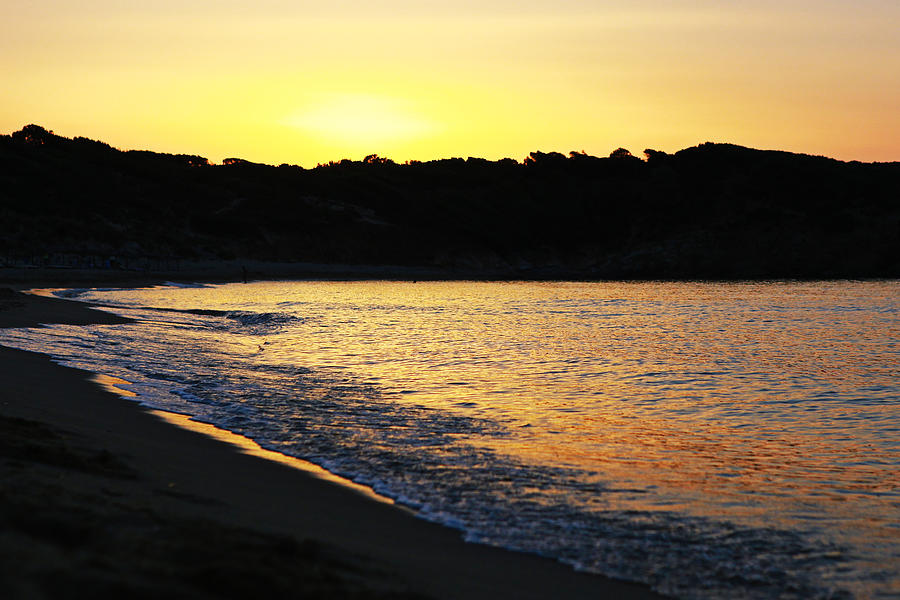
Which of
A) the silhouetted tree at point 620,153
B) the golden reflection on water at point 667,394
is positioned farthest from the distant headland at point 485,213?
the golden reflection on water at point 667,394

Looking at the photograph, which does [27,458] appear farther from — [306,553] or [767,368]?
[767,368]

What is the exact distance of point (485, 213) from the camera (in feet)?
375

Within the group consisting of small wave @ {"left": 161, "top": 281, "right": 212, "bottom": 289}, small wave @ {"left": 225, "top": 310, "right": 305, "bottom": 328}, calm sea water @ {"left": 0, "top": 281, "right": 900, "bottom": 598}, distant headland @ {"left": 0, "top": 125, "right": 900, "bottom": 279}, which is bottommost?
calm sea water @ {"left": 0, "top": 281, "right": 900, "bottom": 598}

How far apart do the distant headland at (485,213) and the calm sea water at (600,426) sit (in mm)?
53036

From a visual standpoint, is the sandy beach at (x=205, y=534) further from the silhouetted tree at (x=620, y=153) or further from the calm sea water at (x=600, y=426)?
the silhouetted tree at (x=620, y=153)

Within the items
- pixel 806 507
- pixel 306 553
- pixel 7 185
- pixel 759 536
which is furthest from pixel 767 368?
pixel 7 185

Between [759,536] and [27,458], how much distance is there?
6.37 m

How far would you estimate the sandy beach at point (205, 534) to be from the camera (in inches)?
165

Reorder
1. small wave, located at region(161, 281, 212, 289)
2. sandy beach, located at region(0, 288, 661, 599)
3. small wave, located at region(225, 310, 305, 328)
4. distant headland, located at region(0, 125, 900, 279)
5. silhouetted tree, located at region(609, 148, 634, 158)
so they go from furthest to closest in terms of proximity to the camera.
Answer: silhouetted tree, located at region(609, 148, 634, 158) < distant headland, located at region(0, 125, 900, 279) < small wave, located at region(161, 281, 212, 289) < small wave, located at region(225, 310, 305, 328) < sandy beach, located at region(0, 288, 661, 599)

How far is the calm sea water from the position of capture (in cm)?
623

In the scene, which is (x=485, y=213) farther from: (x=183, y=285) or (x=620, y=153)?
(x=183, y=285)

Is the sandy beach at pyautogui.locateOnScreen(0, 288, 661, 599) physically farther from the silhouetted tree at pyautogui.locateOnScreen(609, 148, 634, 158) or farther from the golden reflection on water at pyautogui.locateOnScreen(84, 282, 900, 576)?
the silhouetted tree at pyautogui.locateOnScreen(609, 148, 634, 158)

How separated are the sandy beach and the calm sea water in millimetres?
535

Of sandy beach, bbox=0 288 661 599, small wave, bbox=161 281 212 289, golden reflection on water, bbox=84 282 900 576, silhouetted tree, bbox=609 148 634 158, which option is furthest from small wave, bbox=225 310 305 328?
silhouetted tree, bbox=609 148 634 158
